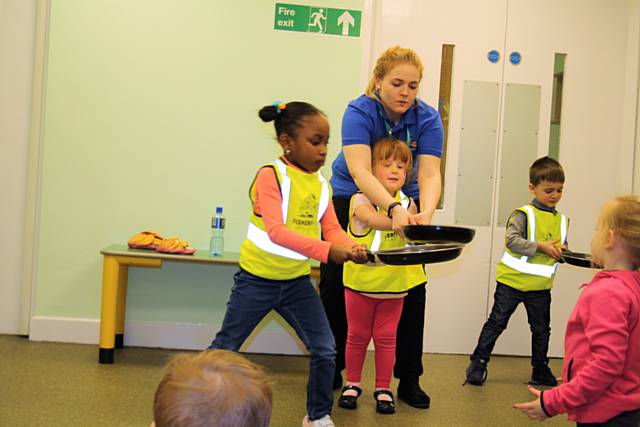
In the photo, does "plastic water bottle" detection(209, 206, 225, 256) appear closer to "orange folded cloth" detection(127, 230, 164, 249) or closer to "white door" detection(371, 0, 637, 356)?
"orange folded cloth" detection(127, 230, 164, 249)

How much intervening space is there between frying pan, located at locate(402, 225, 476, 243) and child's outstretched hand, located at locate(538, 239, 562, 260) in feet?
5.00

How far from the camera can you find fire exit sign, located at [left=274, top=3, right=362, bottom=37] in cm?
432

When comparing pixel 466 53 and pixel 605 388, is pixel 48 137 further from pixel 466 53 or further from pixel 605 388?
pixel 605 388

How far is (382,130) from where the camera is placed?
3068 millimetres

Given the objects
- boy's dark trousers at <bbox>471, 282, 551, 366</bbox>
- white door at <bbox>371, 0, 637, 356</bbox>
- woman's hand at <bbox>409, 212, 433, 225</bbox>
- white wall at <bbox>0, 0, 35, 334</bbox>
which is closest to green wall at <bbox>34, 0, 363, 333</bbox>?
white wall at <bbox>0, 0, 35, 334</bbox>

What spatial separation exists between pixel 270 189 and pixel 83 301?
7.26 ft

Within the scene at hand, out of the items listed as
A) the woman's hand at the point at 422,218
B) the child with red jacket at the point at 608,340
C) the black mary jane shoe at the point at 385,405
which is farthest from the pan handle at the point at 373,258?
the black mary jane shoe at the point at 385,405

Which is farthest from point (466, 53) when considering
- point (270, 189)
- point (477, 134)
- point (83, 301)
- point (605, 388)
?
point (605, 388)

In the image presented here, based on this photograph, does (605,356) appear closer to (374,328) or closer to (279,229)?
(279,229)

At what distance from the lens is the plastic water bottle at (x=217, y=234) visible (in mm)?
4177

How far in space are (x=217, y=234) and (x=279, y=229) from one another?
182 centimetres

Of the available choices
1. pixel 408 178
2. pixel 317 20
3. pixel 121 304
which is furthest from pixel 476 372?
pixel 317 20

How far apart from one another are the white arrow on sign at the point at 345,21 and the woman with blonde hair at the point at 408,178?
1.26 meters

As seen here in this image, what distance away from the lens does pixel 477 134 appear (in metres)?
4.70
